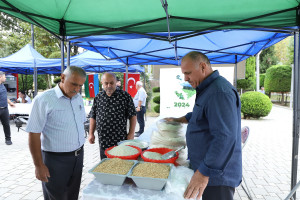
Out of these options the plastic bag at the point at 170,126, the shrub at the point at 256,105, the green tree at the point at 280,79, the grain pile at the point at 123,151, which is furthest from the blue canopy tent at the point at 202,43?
the green tree at the point at 280,79

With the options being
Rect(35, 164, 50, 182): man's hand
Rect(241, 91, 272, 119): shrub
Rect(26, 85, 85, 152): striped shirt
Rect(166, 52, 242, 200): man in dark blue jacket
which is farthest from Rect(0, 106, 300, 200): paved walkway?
Rect(241, 91, 272, 119): shrub

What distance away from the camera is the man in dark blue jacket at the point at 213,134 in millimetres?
1238

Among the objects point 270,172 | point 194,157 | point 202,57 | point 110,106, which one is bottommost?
point 270,172

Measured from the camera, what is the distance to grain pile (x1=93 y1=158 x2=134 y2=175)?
1344mm

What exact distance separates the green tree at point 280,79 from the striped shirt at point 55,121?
1964 cm

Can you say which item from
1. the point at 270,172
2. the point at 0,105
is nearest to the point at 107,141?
the point at 270,172

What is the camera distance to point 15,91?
11.1 m

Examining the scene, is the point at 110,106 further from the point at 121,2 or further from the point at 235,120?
the point at 235,120

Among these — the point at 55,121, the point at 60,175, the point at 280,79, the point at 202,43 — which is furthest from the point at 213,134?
the point at 280,79

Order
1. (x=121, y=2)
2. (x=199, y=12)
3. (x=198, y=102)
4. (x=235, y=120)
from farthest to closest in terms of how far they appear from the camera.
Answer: (x=199, y=12) → (x=121, y=2) → (x=198, y=102) → (x=235, y=120)

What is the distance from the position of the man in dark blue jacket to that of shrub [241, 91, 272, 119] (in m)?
9.46

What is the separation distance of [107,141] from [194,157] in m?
1.56

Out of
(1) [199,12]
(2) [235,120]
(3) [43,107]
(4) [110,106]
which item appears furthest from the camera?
(4) [110,106]

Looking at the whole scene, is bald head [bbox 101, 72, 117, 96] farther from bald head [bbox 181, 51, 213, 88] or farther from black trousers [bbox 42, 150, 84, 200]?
bald head [bbox 181, 51, 213, 88]
